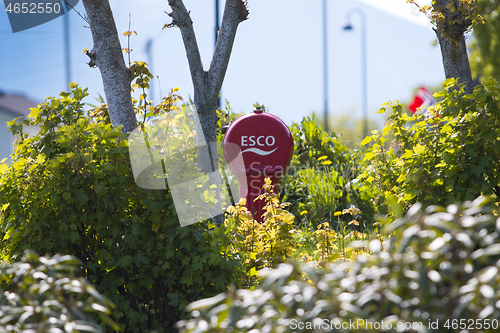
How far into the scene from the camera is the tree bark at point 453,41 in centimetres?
420

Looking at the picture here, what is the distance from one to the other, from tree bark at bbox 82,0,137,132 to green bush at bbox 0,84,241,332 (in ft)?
3.08

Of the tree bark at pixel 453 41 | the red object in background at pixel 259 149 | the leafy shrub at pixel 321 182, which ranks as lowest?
the leafy shrub at pixel 321 182

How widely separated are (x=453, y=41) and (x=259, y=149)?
2361mm

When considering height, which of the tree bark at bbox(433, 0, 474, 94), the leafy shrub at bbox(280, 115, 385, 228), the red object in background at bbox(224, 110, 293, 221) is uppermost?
the tree bark at bbox(433, 0, 474, 94)

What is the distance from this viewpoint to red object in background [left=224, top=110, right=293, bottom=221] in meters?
5.20

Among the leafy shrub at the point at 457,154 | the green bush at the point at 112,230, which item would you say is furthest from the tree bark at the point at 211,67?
the leafy shrub at the point at 457,154

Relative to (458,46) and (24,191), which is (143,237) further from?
(458,46)

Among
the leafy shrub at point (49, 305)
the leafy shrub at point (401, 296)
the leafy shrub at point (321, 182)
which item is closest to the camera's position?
the leafy shrub at point (401, 296)

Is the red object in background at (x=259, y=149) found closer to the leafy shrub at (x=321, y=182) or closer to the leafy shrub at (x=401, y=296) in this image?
the leafy shrub at (x=321, y=182)

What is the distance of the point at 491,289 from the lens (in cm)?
110

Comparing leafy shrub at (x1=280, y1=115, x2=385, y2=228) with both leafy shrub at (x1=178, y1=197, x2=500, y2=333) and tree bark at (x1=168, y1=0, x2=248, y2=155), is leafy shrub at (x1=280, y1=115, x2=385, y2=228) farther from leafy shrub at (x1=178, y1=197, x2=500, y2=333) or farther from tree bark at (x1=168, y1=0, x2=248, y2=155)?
leafy shrub at (x1=178, y1=197, x2=500, y2=333)

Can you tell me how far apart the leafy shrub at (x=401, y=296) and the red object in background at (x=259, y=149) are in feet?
12.5

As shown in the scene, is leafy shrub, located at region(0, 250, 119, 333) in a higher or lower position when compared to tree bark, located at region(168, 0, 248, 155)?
lower

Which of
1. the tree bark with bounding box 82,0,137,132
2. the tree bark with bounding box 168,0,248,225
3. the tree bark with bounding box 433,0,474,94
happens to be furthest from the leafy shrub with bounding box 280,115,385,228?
the tree bark with bounding box 82,0,137,132
